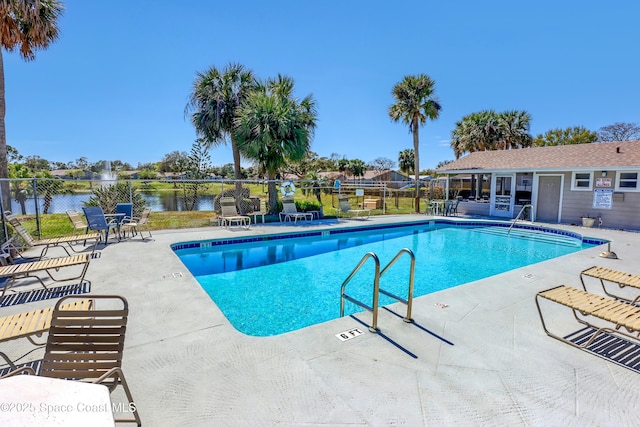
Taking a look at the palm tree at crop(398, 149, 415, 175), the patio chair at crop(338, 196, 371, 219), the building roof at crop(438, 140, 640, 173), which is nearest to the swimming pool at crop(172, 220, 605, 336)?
the patio chair at crop(338, 196, 371, 219)

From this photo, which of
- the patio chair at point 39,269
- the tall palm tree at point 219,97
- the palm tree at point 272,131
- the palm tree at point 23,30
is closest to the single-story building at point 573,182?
the palm tree at point 272,131

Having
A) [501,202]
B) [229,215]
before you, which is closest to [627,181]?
[501,202]

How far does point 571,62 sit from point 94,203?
25032 mm

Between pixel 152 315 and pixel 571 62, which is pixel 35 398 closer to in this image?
pixel 152 315

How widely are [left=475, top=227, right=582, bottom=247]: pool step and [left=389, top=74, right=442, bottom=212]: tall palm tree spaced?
5.43m

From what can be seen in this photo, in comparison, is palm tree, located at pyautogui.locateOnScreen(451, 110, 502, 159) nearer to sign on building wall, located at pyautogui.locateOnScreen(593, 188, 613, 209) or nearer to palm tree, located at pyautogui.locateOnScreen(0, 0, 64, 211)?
sign on building wall, located at pyautogui.locateOnScreen(593, 188, 613, 209)

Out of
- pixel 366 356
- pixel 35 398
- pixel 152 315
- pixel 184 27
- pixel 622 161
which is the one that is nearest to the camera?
pixel 35 398

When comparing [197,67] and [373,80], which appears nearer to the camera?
[197,67]

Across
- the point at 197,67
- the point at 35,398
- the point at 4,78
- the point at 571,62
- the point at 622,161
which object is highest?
the point at 571,62

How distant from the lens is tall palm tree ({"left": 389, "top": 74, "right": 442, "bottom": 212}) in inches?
683

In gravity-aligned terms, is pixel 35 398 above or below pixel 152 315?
above

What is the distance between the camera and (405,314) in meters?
3.97

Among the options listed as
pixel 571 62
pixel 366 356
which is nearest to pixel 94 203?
pixel 366 356

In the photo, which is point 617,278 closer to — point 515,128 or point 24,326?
point 24,326
